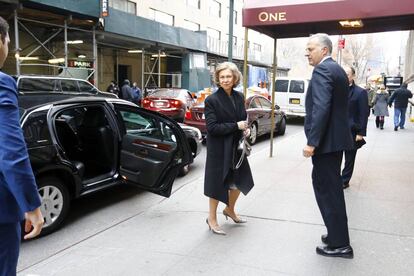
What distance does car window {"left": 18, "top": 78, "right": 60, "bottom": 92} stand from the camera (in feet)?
26.4

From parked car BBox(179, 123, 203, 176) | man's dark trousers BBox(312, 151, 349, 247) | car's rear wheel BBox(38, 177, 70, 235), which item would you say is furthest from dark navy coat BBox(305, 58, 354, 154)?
parked car BBox(179, 123, 203, 176)

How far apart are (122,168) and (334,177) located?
2772 mm

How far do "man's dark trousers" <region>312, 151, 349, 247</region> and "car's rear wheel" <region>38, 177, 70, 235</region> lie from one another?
109 inches

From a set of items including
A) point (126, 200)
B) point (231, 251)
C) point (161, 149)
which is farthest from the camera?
point (126, 200)

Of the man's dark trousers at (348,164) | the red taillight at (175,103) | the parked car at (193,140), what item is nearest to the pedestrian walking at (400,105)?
the red taillight at (175,103)

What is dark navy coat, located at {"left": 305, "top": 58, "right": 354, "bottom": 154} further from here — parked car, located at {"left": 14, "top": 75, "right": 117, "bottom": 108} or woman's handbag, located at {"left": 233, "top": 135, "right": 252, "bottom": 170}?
parked car, located at {"left": 14, "top": 75, "right": 117, "bottom": 108}

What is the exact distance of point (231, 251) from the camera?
157 inches

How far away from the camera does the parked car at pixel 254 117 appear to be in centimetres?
1138

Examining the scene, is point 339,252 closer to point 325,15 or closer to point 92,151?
point 92,151

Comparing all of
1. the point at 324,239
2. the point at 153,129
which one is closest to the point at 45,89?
the point at 153,129

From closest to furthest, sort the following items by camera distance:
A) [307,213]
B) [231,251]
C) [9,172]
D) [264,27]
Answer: [9,172]
[231,251]
[307,213]
[264,27]

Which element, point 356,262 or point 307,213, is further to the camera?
point 307,213

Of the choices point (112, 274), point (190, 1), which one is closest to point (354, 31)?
point (112, 274)

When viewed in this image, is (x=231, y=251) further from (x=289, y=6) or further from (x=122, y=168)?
(x=289, y=6)
